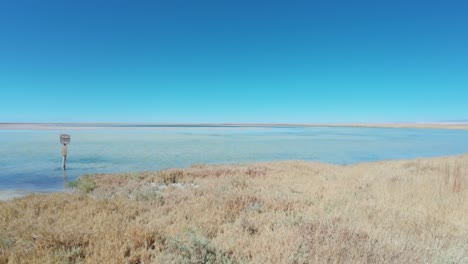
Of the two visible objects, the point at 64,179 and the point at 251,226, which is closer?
the point at 251,226

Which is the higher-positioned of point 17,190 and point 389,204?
point 389,204

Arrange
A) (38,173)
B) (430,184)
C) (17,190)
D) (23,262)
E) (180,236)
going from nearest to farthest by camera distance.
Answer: (23,262)
(180,236)
(430,184)
(17,190)
(38,173)

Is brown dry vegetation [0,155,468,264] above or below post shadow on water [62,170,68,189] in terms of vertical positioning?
above

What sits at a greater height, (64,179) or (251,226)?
(251,226)

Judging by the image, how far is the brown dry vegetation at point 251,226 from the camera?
4.42 meters

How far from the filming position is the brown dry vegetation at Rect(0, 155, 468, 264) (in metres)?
4.42

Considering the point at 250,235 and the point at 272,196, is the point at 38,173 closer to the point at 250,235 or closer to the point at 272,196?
the point at 272,196

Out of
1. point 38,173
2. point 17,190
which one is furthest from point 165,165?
point 17,190

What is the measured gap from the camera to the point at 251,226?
19.3 feet

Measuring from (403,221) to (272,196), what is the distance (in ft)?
11.5

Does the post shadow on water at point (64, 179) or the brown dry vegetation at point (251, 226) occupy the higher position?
the brown dry vegetation at point (251, 226)

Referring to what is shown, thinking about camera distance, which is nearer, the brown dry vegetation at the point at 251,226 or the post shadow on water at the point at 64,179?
the brown dry vegetation at the point at 251,226

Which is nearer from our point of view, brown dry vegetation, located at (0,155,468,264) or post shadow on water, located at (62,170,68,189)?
brown dry vegetation, located at (0,155,468,264)

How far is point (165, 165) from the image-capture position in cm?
1961
